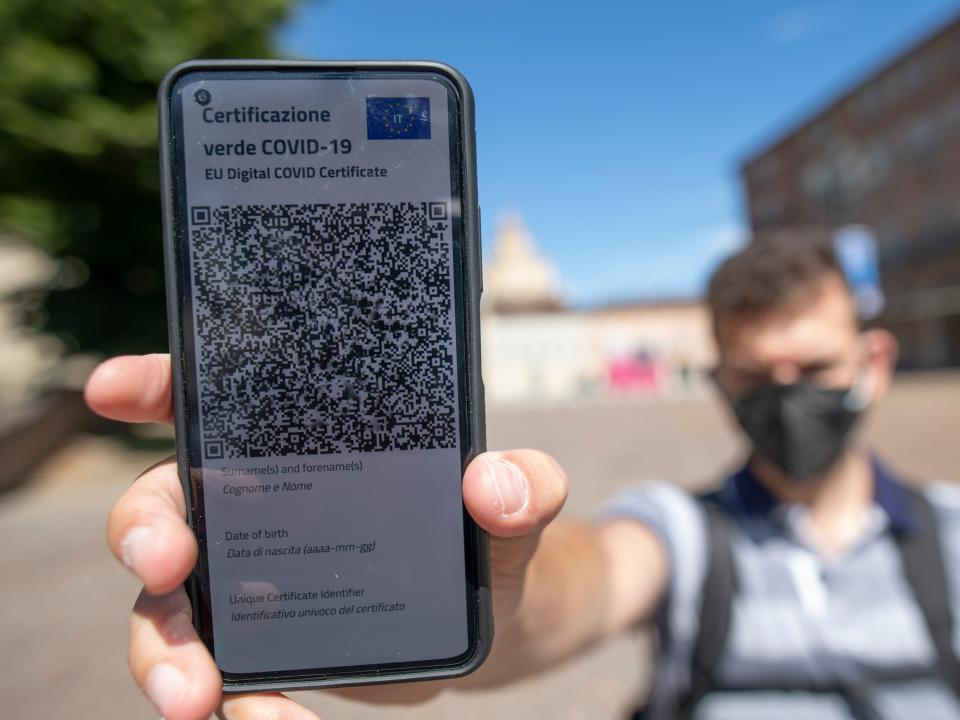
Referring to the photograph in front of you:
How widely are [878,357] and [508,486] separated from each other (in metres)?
2.34

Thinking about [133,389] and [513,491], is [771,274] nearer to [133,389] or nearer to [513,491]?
[513,491]

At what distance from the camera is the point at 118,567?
17.9 feet

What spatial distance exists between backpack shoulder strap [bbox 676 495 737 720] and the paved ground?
0.89 m

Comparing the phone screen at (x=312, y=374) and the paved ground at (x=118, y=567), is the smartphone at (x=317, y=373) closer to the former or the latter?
the phone screen at (x=312, y=374)

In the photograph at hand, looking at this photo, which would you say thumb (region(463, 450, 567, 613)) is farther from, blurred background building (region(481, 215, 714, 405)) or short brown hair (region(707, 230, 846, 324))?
blurred background building (region(481, 215, 714, 405))

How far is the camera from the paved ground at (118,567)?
3.21m

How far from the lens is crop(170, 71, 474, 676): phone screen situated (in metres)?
0.94

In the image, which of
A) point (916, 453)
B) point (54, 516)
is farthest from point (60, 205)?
point (916, 453)

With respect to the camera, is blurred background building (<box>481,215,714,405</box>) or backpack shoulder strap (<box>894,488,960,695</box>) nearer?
backpack shoulder strap (<box>894,488,960,695</box>)

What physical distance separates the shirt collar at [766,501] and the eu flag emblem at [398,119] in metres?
1.66

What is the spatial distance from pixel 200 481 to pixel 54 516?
316 inches

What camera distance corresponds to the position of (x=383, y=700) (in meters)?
1.08

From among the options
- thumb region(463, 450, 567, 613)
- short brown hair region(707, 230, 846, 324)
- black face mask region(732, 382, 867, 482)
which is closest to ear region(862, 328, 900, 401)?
black face mask region(732, 382, 867, 482)

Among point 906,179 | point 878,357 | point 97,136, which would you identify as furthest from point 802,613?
point 906,179
